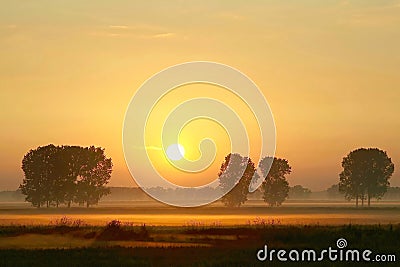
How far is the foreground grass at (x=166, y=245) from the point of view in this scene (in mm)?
39875

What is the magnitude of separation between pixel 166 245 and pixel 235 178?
12509 centimetres

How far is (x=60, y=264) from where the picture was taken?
1505 inches

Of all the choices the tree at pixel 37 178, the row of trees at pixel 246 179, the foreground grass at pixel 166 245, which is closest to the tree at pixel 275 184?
the row of trees at pixel 246 179

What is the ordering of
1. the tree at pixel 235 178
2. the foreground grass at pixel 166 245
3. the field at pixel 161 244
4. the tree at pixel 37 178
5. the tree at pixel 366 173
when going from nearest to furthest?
the foreground grass at pixel 166 245, the field at pixel 161 244, the tree at pixel 37 178, the tree at pixel 235 178, the tree at pixel 366 173

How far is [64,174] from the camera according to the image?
155 meters

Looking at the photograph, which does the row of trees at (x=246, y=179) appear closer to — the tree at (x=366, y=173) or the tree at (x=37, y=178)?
the tree at (x=366, y=173)

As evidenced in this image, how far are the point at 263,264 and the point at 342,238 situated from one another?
17.0m

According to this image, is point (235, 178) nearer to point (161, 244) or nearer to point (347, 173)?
point (347, 173)

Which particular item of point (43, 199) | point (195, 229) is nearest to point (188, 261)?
point (195, 229)

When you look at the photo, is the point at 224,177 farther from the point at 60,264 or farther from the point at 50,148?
the point at 60,264

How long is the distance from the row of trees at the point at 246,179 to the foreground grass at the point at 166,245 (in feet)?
354

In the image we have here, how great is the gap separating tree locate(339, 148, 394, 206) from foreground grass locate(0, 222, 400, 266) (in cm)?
12554

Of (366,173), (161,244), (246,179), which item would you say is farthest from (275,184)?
(161,244)

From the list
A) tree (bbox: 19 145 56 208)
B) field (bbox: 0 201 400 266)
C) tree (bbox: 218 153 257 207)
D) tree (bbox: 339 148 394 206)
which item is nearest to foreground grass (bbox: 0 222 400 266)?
field (bbox: 0 201 400 266)
